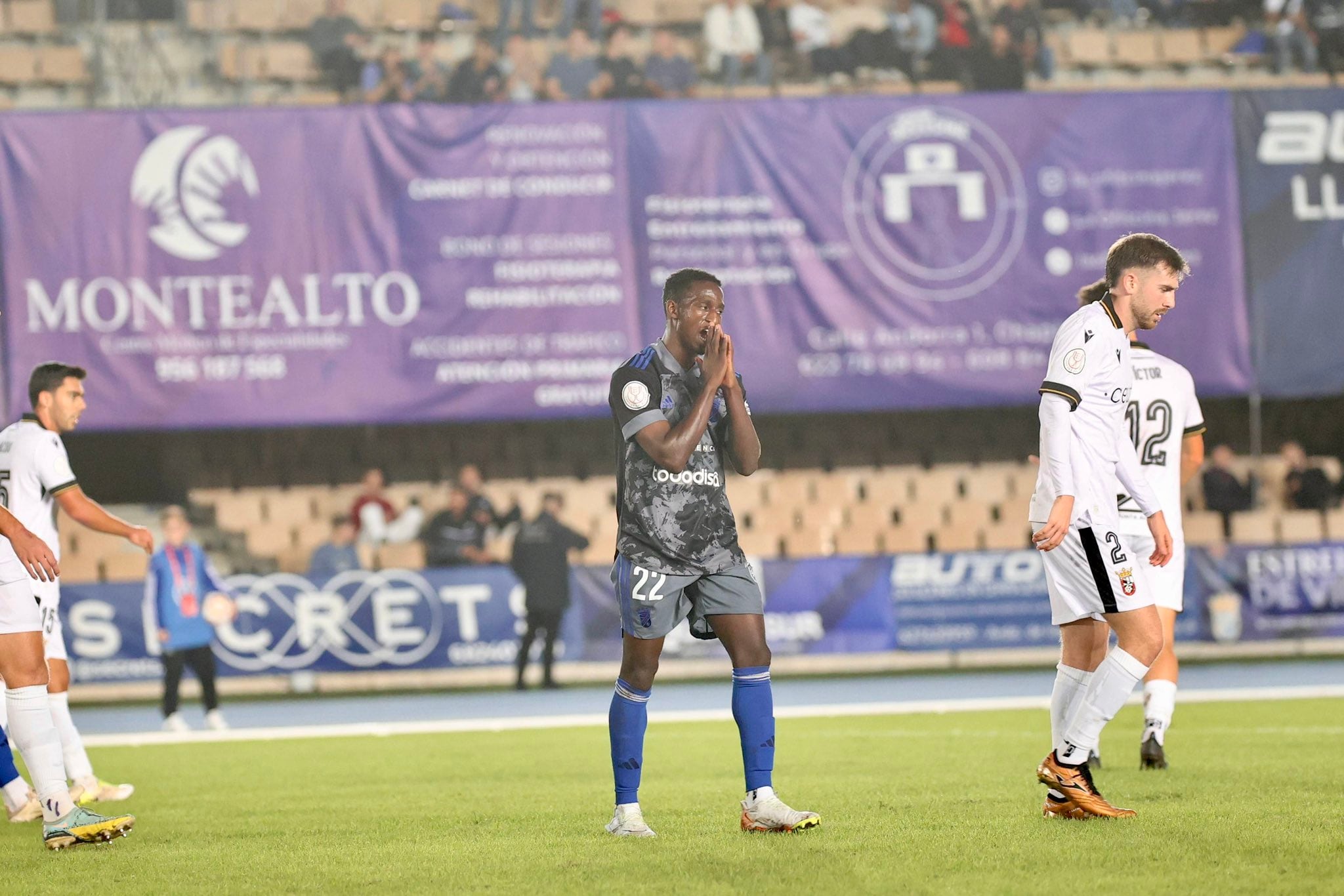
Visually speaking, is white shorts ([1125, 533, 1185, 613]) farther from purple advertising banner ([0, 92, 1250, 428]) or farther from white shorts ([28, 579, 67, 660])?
purple advertising banner ([0, 92, 1250, 428])

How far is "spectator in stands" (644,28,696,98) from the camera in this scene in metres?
18.5

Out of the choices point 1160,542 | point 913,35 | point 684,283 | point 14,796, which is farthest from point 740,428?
point 913,35

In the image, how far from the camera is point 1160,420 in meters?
8.12

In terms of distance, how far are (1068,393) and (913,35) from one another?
46.2 feet

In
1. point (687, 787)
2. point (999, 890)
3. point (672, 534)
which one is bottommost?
point (687, 787)

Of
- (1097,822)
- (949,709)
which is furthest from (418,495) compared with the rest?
(1097,822)

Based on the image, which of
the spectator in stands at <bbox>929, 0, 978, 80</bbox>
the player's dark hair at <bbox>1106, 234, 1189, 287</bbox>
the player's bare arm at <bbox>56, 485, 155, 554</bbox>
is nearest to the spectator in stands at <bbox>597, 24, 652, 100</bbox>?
the spectator in stands at <bbox>929, 0, 978, 80</bbox>

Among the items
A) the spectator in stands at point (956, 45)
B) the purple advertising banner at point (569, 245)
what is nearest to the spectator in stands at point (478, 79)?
the purple advertising banner at point (569, 245)

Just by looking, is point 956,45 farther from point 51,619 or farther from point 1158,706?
point 51,619

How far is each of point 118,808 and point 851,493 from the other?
1239cm

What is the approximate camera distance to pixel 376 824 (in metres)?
6.87

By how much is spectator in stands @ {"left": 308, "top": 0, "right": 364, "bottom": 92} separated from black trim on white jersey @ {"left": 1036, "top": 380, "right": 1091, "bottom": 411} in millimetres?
14229

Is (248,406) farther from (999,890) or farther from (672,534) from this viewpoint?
(999,890)

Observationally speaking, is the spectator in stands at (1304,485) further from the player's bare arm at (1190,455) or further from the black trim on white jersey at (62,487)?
the black trim on white jersey at (62,487)
